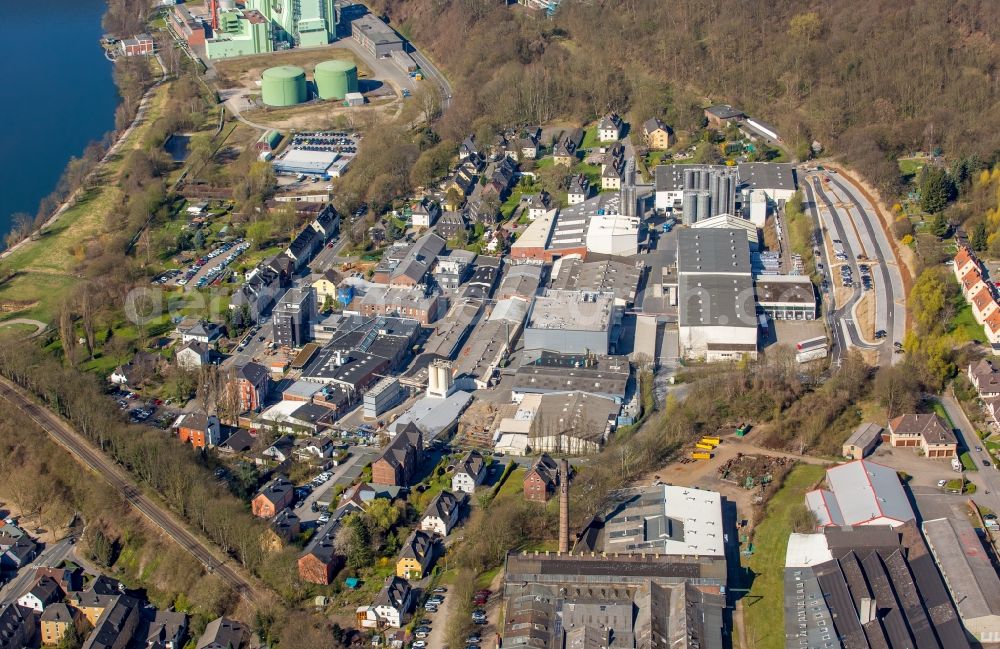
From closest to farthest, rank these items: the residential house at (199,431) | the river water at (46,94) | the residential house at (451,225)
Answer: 1. the residential house at (199,431)
2. the residential house at (451,225)
3. the river water at (46,94)

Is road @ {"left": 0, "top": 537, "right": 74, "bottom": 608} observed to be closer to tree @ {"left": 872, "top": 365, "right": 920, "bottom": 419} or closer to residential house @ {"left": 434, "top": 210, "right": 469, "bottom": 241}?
residential house @ {"left": 434, "top": 210, "right": 469, "bottom": 241}

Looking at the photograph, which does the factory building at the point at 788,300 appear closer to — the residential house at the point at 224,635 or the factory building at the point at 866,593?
the factory building at the point at 866,593

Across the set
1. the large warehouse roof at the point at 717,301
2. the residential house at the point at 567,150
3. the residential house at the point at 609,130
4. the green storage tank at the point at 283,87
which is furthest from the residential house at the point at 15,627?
the green storage tank at the point at 283,87

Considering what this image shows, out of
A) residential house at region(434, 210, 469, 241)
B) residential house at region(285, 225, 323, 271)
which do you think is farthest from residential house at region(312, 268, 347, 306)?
residential house at region(434, 210, 469, 241)

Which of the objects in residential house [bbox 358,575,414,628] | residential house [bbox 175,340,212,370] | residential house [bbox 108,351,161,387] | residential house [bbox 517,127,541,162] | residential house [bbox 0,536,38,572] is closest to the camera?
residential house [bbox 358,575,414,628]

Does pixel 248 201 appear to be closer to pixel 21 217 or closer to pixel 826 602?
pixel 21 217

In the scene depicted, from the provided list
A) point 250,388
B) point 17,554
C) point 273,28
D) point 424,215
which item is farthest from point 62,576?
point 273,28
